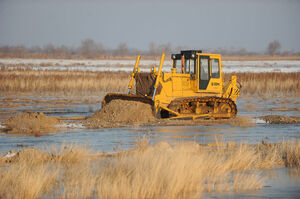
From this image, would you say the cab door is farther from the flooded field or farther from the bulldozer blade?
the flooded field

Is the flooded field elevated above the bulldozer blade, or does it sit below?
below

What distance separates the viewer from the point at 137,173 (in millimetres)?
9750

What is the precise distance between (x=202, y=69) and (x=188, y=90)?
99 centimetres

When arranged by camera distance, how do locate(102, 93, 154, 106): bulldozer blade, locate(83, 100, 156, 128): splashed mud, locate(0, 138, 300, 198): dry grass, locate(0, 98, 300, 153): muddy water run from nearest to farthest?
locate(0, 138, 300, 198): dry grass, locate(0, 98, 300, 153): muddy water, locate(102, 93, 154, 106): bulldozer blade, locate(83, 100, 156, 128): splashed mud

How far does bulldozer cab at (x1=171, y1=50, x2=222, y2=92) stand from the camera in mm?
20000

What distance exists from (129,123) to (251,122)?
4.87 metres

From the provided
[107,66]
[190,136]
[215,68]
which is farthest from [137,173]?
[107,66]

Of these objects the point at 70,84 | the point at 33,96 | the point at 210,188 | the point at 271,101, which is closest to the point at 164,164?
the point at 210,188

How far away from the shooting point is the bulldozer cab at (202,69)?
20.0m

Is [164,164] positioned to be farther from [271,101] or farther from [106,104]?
[271,101]

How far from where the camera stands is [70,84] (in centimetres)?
3594

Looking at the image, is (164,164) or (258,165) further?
(258,165)

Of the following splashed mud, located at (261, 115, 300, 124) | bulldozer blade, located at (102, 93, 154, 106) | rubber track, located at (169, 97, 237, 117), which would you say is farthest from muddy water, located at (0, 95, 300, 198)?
bulldozer blade, located at (102, 93, 154, 106)

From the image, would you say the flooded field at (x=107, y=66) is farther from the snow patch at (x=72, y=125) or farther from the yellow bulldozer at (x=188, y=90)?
the snow patch at (x=72, y=125)
